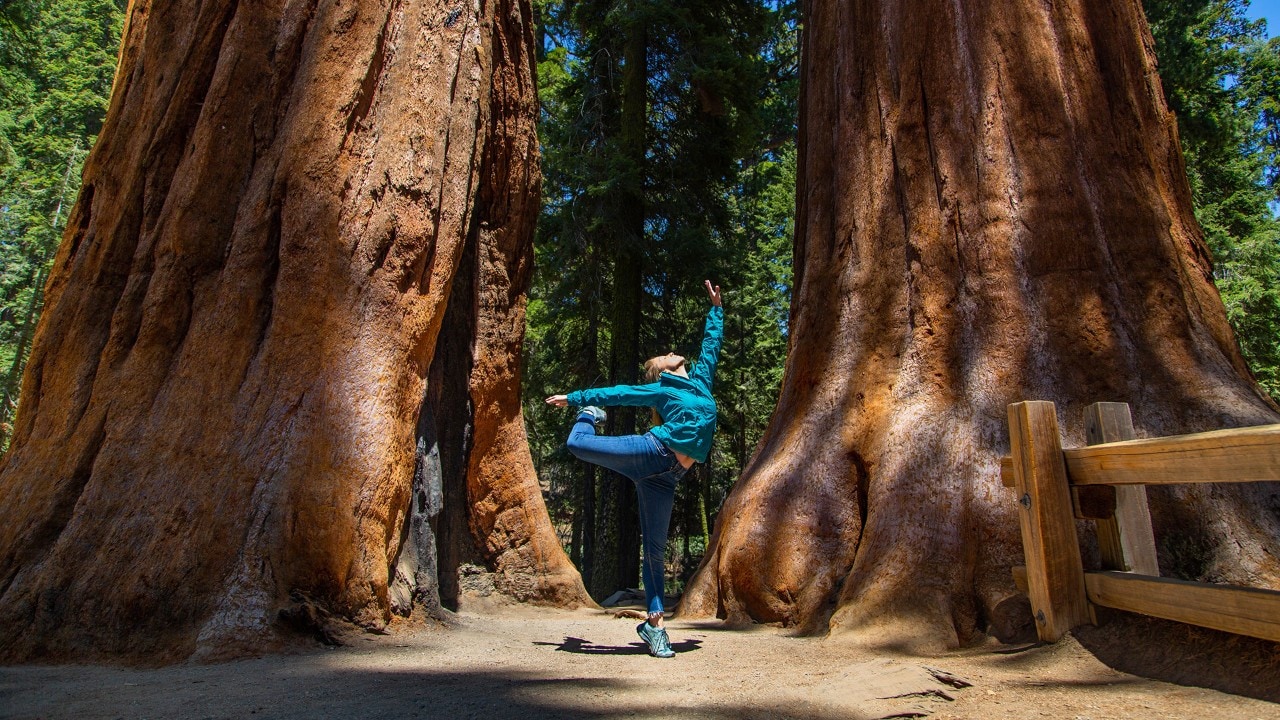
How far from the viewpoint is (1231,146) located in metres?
15.9

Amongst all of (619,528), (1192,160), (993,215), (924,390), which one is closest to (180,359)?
(924,390)

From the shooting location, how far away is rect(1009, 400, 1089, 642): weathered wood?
12.6 feet

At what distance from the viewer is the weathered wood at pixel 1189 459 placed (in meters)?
2.77

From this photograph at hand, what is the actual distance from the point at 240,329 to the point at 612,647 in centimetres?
318

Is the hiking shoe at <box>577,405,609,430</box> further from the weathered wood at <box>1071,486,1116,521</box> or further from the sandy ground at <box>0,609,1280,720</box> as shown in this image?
the weathered wood at <box>1071,486,1116,521</box>

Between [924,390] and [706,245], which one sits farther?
[706,245]

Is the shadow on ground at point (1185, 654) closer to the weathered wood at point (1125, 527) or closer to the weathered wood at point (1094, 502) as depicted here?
the weathered wood at point (1125, 527)

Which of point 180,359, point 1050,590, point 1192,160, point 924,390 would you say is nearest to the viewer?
point 1050,590

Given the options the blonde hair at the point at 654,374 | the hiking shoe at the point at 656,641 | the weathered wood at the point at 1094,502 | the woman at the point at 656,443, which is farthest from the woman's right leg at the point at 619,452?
the weathered wood at the point at 1094,502

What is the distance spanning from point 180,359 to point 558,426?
11684mm

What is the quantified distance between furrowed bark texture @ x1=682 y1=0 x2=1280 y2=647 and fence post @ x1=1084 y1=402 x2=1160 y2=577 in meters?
0.71

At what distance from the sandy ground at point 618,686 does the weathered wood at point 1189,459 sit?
825mm

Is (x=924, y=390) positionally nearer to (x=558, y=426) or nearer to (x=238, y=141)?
(x=238, y=141)

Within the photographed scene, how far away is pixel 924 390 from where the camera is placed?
587cm
